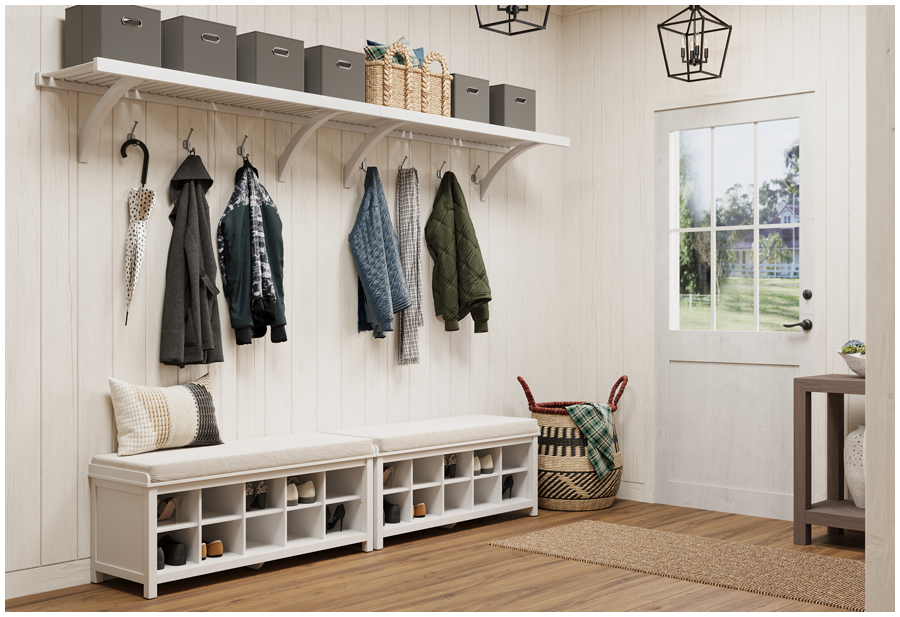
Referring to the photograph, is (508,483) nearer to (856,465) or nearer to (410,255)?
(410,255)

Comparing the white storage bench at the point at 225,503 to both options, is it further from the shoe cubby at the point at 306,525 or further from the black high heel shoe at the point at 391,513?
the black high heel shoe at the point at 391,513

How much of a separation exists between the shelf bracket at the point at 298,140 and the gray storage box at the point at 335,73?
0.29ft

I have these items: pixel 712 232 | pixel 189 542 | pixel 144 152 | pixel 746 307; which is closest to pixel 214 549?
pixel 189 542

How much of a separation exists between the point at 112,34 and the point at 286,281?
1218mm

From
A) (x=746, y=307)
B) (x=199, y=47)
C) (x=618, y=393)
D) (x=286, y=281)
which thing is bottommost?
(x=618, y=393)

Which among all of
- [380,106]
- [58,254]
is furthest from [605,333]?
[58,254]

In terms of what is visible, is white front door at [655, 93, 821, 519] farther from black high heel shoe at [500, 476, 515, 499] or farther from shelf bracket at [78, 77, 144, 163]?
shelf bracket at [78, 77, 144, 163]

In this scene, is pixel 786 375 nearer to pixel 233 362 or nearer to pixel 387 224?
pixel 387 224

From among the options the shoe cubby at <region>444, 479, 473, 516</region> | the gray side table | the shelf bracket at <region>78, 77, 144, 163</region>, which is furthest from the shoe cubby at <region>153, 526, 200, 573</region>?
the gray side table

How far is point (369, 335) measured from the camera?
4219 millimetres

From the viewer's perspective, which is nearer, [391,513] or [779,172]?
[391,513]

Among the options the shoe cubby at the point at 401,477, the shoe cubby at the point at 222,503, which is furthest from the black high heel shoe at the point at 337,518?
the shoe cubby at the point at 222,503

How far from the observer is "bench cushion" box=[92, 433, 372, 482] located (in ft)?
10.1

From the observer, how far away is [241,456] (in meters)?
3.27
